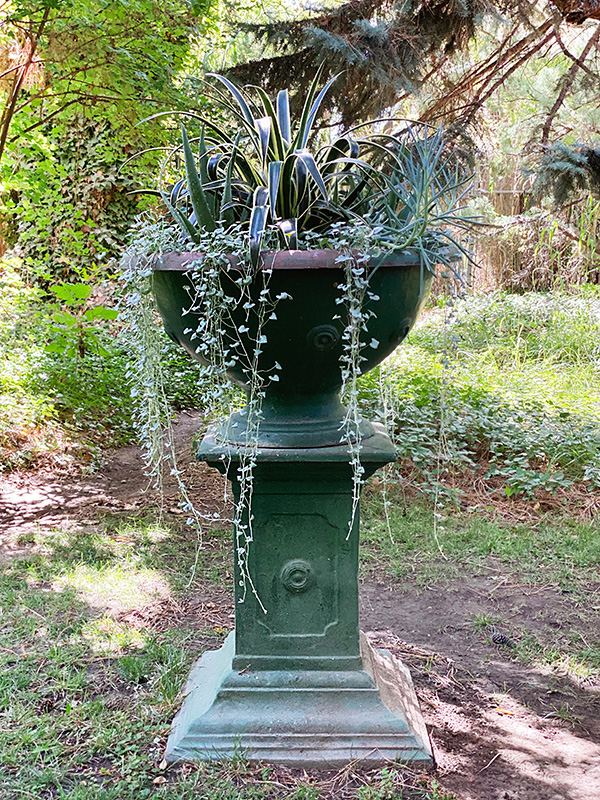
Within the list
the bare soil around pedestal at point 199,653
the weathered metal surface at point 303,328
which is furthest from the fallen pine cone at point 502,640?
the weathered metal surface at point 303,328

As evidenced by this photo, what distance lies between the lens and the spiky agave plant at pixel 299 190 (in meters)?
1.68

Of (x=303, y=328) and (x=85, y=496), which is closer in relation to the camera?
(x=303, y=328)

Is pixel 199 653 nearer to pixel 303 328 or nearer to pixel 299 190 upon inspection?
pixel 303 328

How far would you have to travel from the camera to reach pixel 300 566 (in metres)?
1.97

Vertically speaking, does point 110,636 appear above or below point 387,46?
below

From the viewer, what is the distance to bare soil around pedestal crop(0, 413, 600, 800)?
6.03 ft

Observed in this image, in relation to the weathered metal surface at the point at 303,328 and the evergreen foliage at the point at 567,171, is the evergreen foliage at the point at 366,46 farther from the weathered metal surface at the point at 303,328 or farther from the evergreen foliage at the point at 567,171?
the weathered metal surface at the point at 303,328

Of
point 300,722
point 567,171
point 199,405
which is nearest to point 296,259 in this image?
point 300,722

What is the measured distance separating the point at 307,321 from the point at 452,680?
4.52ft

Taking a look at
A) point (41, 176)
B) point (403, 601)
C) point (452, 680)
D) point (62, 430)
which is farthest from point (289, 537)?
point (41, 176)

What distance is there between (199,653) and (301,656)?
629mm

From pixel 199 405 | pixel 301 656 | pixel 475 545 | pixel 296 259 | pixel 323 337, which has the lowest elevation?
pixel 475 545

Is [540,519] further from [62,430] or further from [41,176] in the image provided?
[41,176]

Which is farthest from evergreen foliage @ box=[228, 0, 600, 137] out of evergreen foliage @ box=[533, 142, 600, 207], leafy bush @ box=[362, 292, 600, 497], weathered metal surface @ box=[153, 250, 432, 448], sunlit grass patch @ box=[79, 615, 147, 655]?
sunlit grass patch @ box=[79, 615, 147, 655]
